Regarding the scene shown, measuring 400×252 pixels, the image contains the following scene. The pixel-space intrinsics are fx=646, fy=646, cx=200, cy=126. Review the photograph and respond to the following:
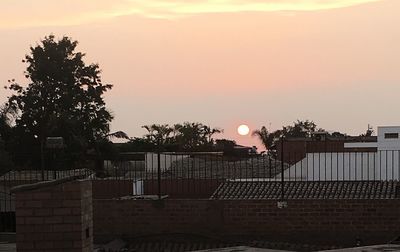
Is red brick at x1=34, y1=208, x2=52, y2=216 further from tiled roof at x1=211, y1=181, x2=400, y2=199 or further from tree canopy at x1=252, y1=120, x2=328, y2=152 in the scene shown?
tree canopy at x1=252, y1=120, x2=328, y2=152

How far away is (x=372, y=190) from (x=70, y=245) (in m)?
9.50

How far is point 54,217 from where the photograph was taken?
17.1ft

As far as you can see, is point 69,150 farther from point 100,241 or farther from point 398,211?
point 398,211

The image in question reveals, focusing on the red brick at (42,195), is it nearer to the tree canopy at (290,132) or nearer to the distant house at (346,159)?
the distant house at (346,159)

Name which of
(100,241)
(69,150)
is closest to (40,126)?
(69,150)

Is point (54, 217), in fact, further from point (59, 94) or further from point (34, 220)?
point (59, 94)

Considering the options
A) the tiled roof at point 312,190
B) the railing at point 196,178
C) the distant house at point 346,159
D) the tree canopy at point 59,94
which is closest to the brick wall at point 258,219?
the tiled roof at point 312,190

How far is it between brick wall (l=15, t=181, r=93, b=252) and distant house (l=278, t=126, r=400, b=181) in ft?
31.6

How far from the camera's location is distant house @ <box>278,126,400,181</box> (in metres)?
19.2

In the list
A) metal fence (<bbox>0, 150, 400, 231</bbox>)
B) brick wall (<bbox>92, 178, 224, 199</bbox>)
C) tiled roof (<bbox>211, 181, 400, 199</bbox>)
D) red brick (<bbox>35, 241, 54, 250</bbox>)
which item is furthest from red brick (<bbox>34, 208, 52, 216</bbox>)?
brick wall (<bbox>92, 178, 224, 199</bbox>)

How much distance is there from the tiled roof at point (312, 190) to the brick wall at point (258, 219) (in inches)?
19.8

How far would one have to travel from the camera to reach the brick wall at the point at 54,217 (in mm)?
5199

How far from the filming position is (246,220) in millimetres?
11750

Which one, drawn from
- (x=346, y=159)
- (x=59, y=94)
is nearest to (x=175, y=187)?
(x=346, y=159)
